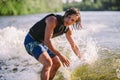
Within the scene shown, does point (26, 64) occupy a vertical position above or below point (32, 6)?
above

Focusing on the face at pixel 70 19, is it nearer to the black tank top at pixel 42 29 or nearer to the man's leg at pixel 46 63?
the black tank top at pixel 42 29

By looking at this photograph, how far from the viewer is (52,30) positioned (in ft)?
20.4

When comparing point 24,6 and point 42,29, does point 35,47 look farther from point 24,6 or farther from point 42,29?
point 24,6

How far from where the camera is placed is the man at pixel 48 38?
6.18m

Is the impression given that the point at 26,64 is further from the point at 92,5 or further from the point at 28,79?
the point at 92,5

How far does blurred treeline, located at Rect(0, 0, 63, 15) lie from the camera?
56.4m

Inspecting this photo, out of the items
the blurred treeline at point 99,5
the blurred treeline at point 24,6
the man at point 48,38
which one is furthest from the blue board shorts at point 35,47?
the blurred treeline at point 99,5

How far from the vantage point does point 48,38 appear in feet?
20.3

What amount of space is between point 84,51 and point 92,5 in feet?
339

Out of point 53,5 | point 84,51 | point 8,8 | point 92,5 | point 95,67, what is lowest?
point 92,5

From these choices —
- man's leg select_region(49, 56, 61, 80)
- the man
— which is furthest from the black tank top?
man's leg select_region(49, 56, 61, 80)

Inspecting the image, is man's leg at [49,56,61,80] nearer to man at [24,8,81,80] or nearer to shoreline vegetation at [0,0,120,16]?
man at [24,8,81,80]

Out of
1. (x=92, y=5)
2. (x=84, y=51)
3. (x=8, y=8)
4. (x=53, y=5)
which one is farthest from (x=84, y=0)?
(x=84, y=51)

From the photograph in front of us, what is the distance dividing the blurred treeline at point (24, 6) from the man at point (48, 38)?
165 feet
